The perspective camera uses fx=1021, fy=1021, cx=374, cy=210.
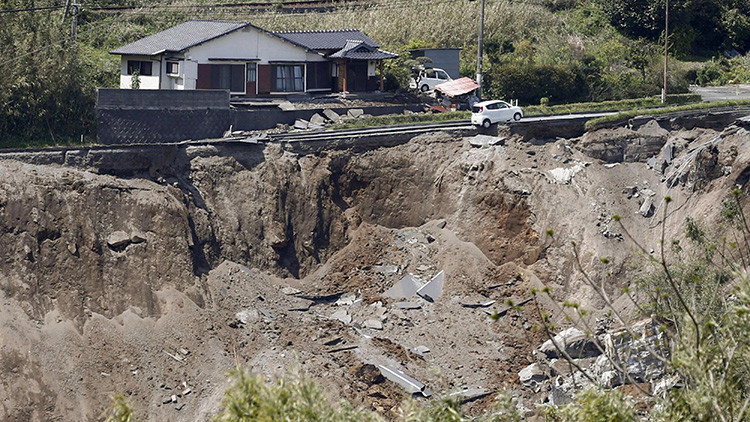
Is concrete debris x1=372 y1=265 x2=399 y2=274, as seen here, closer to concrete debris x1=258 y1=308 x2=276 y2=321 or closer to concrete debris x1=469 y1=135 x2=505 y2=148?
concrete debris x1=258 y1=308 x2=276 y2=321

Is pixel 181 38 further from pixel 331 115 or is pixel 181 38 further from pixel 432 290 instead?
pixel 432 290

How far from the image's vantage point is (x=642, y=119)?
4519 centimetres

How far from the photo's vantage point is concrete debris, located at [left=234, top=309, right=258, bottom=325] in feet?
122

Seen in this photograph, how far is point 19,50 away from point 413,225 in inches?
720

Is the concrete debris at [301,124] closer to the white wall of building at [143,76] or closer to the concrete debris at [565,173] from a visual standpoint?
the white wall of building at [143,76]

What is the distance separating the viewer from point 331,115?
48.7 metres

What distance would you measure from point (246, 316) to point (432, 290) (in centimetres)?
752

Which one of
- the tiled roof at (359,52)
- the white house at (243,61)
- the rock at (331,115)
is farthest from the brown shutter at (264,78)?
the rock at (331,115)

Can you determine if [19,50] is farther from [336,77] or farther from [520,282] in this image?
[520,282]

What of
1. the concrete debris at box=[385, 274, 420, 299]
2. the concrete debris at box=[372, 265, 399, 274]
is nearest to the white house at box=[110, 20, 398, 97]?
the concrete debris at box=[372, 265, 399, 274]

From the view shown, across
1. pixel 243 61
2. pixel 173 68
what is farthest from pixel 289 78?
pixel 173 68

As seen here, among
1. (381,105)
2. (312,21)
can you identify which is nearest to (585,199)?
(381,105)

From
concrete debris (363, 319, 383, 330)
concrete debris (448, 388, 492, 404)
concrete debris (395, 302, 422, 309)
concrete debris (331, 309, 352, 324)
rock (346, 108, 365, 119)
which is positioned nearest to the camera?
concrete debris (448, 388, 492, 404)

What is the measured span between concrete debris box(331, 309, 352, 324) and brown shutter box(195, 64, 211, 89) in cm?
1657
